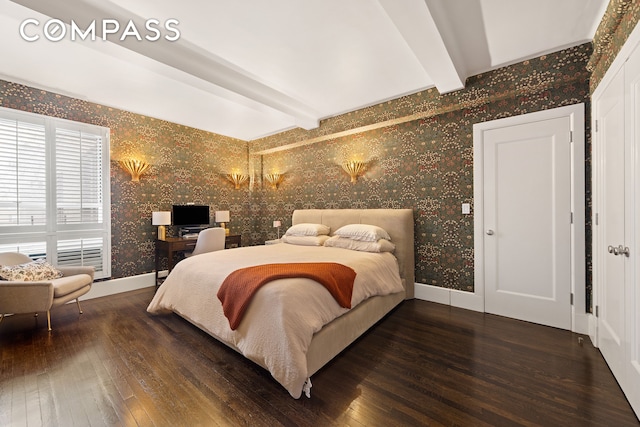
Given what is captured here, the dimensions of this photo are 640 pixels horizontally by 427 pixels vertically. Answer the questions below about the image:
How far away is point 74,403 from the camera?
1.66 m

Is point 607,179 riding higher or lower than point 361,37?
lower

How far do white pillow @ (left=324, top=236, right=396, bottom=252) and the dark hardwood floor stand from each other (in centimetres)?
91

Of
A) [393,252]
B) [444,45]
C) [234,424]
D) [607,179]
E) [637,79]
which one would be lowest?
[234,424]

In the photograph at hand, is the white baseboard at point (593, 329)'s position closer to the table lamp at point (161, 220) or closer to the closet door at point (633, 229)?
the closet door at point (633, 229)

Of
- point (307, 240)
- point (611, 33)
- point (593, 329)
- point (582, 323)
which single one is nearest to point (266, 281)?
point (307, 240)

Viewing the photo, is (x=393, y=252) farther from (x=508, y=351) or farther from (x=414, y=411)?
(x=414, y=411)

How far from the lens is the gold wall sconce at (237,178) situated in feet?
17.8

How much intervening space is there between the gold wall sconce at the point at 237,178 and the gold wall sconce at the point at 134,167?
1571 millimetres

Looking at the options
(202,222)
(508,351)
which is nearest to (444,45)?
(508,351)

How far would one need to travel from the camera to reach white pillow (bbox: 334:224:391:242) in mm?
3363

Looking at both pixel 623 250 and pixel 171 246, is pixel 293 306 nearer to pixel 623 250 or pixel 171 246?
pixel 623 250

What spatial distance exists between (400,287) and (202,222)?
3.59 meters

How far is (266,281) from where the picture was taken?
1.96 metres

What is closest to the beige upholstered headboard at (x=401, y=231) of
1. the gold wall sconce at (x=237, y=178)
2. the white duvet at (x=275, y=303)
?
the white duvet at (x=275, y=303)
